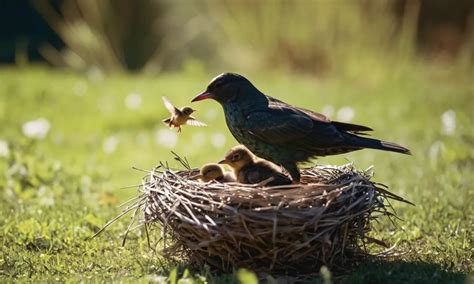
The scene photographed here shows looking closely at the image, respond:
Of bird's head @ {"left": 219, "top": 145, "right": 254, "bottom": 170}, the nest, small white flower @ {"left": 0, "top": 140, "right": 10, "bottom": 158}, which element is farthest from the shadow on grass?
small white flower @ {"left": 0, "top": 140, "right": 10, "bottom": 158}

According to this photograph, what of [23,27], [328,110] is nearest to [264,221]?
[328,110]

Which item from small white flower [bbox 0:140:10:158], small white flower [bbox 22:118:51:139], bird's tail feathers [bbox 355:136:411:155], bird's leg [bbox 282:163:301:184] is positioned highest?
small white flower [bbox 22:118:51:139]

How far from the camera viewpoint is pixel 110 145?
10000mm

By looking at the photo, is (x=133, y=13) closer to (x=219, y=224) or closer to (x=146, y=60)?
(x=146, y=60)

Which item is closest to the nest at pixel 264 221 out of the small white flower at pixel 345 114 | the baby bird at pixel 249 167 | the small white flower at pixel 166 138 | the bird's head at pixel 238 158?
the baby bird at pixel 249 167

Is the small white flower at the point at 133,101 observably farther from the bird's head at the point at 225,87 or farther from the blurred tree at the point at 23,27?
the bird's head at the point at 225,87

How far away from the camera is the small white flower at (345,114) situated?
10.5 metres

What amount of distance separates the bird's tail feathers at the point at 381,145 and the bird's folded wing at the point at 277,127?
14.2 inches

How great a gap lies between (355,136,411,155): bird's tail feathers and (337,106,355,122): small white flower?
16.0 ft

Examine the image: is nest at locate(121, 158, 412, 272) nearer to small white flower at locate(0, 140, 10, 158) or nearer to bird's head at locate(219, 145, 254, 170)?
bird's head at locate(219, 145, 254, 170)

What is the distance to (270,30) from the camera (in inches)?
587

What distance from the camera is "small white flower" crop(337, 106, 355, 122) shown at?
10531 millimetres

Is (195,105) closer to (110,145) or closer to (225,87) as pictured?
(110,145)

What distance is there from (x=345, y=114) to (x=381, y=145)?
5.19m
